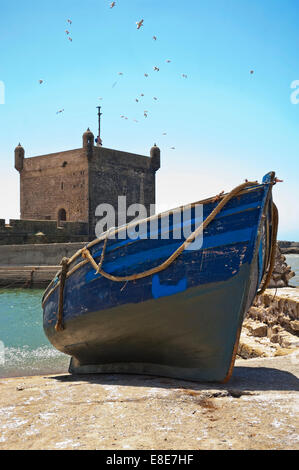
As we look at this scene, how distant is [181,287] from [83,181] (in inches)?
951

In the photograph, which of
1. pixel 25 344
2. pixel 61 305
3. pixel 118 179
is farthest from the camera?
pixel 118 179

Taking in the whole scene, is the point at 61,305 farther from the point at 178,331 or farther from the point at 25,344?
the point at 25,344

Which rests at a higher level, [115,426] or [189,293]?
[189,293]

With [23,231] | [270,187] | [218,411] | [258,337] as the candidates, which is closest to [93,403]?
[218,411]

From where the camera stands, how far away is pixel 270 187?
12.0 ft

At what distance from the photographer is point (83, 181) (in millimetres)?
27094

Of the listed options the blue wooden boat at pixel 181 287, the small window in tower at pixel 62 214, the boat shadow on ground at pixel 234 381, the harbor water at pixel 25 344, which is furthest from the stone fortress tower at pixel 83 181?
the boat shadow on ground at pixel 234 381

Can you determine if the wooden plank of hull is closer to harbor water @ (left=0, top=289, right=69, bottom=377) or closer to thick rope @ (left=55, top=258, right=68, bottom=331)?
thick rope @ (left=55, top=258, right=68, bottom=331)

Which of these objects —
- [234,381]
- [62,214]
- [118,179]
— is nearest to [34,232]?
[62,214]

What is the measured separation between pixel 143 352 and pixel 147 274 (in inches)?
32.6

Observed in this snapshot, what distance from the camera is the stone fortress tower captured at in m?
27.0

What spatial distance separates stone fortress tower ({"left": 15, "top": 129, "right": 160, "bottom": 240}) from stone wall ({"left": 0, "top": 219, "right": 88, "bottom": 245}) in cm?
251

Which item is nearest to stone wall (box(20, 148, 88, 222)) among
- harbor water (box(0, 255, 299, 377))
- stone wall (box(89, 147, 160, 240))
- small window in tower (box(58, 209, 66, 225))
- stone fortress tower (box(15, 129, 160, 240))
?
stone fortress tower (box(15, 129, 160, 240))
